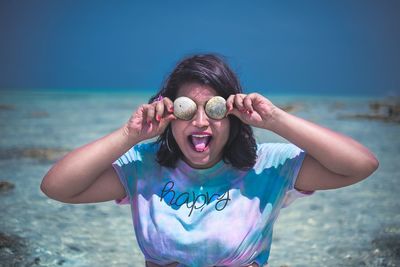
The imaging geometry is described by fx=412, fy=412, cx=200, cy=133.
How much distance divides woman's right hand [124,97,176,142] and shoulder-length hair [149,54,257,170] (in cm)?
20

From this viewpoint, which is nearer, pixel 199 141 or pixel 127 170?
pixel 199 141

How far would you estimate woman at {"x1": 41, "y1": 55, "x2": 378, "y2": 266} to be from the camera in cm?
205

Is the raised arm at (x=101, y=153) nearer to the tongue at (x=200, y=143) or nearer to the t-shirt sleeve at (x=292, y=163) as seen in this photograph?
the tongue at (x=200, y=143)

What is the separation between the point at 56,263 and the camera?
378 cm

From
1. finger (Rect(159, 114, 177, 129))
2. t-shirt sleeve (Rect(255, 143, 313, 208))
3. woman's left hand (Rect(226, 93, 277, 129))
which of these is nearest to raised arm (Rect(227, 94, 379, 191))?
woman's left hand (Rect(226, 93, 277, 129))

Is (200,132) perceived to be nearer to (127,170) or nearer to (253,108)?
(253,108)

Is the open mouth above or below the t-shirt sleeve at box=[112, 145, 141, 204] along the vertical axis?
above

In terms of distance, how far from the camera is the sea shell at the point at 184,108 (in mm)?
2043

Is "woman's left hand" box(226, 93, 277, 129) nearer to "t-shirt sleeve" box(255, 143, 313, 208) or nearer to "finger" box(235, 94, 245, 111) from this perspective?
"finger" box(235, 94, 245, 111)

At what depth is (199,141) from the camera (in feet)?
6.97

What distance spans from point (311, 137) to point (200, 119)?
55 centimetres

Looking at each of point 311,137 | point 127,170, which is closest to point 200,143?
point 127,170

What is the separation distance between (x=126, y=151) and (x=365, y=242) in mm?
3204

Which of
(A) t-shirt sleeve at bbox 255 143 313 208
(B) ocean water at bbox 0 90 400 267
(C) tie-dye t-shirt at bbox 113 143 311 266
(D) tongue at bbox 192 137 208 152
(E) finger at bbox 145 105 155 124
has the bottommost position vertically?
(B) ocean water at bbox 0 90 400 267
